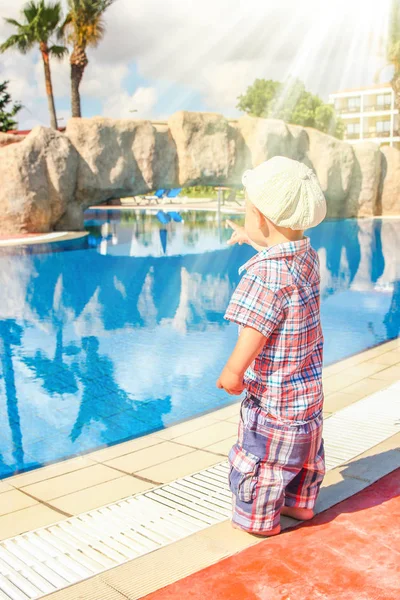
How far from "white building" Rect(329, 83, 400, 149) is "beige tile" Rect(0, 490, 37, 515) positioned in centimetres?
6866

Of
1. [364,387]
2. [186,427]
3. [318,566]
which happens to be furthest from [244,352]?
[364,387]

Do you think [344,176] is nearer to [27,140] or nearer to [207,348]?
[27,140]

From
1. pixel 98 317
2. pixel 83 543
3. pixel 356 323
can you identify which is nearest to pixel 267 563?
pixel 83 543

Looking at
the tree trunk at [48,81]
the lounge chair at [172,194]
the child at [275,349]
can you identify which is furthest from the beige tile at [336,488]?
the lounge chair at [172,194]

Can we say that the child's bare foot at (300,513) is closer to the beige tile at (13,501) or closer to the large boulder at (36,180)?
the beige tile at (13,501)

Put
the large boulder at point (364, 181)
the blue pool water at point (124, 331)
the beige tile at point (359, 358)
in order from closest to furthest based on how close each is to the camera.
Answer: the blue pool water at point (124, 331)
the beige tile at point (359, 358)
the large boulder at point (364, 181)

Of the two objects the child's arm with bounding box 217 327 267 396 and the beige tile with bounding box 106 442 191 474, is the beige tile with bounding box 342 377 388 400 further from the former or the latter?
the child's arm with bounding box 217 327 267 396

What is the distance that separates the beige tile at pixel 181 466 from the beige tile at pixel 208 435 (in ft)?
0.57

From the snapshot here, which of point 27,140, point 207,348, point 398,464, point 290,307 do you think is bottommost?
point 207,348

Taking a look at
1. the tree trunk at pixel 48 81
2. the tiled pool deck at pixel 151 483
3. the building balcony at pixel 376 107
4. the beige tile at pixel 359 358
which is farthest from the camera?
the building balcony at pixel 376 107

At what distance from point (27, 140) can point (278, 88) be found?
41.0 m

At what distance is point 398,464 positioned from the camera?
311 cm

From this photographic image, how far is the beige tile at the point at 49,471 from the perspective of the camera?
11.4 ft

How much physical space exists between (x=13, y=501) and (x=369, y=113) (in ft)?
237
